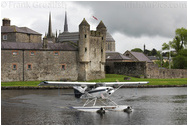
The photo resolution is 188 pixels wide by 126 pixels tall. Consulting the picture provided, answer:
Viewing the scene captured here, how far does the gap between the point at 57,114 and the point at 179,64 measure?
58.4 metres

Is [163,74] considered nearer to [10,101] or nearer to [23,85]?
[23,85]

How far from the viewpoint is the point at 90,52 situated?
187 feet

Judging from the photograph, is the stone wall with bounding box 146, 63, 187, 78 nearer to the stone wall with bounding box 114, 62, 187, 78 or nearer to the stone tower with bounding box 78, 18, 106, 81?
the stone wall with bounding box 114, 62, 187, 78

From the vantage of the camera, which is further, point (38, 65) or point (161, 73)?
point (161, 73)

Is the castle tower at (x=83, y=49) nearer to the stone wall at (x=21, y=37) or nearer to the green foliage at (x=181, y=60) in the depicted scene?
the stone wall at (x=21, y=37)

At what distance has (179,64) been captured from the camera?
8006 centimetres

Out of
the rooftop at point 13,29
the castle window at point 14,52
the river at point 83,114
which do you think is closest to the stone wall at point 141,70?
the rooftop at point 13,29

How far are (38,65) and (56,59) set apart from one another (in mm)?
3103

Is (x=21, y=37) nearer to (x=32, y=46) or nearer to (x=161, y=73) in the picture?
(x=32, y=46)

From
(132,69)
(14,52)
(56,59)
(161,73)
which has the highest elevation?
(14,52)

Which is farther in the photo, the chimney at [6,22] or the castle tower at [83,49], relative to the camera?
the chimney at [6,22]

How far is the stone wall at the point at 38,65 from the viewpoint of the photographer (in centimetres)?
5297

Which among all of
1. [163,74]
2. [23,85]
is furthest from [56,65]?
[163,74]

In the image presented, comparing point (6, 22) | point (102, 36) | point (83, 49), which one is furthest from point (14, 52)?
point (102, 36)
